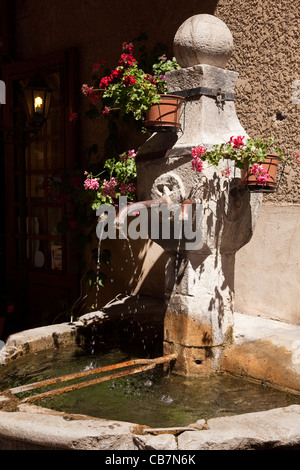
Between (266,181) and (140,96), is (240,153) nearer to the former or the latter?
(266,181)

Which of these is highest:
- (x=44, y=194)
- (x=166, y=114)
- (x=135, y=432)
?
(x=166, y=114)

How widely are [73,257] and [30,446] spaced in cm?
341

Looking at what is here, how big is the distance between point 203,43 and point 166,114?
0.49 metres

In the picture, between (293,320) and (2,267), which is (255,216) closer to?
(293,320)

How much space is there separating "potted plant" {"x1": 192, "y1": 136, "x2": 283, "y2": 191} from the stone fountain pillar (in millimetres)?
123

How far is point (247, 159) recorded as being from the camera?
3.11 metres

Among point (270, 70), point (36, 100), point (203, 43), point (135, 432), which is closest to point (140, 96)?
point (203, 43)

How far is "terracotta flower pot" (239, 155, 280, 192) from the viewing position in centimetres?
310

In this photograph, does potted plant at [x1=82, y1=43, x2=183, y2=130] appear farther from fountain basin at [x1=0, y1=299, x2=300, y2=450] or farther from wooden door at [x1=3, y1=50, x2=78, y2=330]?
wooden door at [x1=3, y1=50, x2=78, y2=330]

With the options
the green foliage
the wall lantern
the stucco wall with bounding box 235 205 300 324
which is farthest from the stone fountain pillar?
the wall lantern

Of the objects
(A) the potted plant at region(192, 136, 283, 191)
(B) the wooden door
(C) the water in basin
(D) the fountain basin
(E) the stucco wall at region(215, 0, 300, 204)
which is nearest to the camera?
(D) the fountain basin

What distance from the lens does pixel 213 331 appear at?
3367mm

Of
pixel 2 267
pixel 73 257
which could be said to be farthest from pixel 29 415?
pixel 2 267

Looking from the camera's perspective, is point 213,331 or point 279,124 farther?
point 279,124
